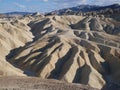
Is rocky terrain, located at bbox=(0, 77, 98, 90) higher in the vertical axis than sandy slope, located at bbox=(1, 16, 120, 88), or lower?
higher

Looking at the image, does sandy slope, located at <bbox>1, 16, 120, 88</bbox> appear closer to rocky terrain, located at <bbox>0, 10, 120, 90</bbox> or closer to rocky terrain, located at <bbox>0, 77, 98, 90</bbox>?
rocky terrain, located at <bbox>0, 10, 120, 90</bbox>

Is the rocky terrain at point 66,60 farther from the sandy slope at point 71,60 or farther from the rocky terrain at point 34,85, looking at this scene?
the rocky terrain at point 34,85

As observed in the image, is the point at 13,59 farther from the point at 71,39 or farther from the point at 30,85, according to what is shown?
the point at 30,85

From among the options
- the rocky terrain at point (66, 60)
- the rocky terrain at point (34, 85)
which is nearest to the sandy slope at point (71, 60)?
the rocky terrain at point (66, 60)

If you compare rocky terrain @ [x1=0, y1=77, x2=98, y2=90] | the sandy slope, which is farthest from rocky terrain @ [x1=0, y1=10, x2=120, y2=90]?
rocky terrain @ [x1=0, y1=77, x2=98, y2=90]

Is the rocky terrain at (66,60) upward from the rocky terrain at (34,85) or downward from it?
downward

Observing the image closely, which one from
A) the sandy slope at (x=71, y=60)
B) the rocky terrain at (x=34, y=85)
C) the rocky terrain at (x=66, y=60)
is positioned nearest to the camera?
the rocky terrain at (x=34, y=85)

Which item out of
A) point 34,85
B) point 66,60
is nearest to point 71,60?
point 66,60

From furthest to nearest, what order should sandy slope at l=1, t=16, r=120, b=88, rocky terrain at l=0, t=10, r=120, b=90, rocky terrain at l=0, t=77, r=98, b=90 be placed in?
sandy slope at l=1, t=16, r=120, b=88 → rocky terrain at l=0, t=10, r=120, b=90 → rocky terrain at l=0, t=77, r=98, b=90

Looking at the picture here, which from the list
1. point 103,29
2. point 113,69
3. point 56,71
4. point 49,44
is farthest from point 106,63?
point 103,29

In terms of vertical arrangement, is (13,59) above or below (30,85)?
below

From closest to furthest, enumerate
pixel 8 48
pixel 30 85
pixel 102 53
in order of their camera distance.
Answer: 1. pixel 30 85
2. pixel 102 53
3. pixel 8 48
